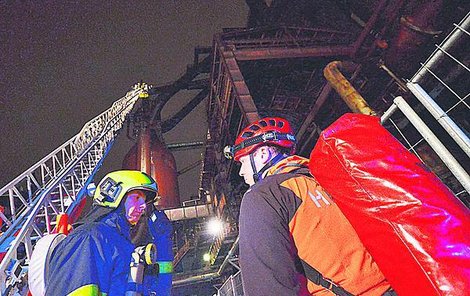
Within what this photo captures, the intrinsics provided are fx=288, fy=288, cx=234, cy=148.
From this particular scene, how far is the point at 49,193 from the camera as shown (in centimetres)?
786

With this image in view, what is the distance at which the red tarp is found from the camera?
1154 mm

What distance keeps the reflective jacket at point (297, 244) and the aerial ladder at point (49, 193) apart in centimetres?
521

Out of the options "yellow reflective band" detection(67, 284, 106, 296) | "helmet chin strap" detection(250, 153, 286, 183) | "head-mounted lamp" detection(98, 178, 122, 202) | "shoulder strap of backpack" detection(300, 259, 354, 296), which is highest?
"head-mounted lamp" detection(98, 178, 122, 202)

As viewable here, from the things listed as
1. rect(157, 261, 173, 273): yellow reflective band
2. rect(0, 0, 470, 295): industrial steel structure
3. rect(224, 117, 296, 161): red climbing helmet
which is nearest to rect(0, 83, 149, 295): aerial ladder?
rect(0, 0, 470, 295): industrial steel structure

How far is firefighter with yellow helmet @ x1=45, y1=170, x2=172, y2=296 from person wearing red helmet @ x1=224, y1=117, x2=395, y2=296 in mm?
1656

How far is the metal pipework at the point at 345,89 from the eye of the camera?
8.28 metres

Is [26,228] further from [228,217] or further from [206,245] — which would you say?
[206,245]

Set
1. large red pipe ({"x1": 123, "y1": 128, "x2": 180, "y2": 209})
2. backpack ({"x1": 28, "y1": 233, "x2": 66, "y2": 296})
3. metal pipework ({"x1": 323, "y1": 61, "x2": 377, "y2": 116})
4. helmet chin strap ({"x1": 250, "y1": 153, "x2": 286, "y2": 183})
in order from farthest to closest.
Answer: large red pipe ({"x1": 123, "y1": 128, "x2": 180, "y2": 209}) < metal pipework ({"x1": 323, "y1": 61, "x2": 377, "y2": 116}) < backpack ({"x1": 28, "y1": 233, "x2": 66, "y2": 296}) < helmet chin strap ({"x1": 250, "y1": 153, "x2": 286, "y2": 183})

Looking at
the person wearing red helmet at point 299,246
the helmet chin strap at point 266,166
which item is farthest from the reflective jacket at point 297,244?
the helmet chin strap at point 266,166

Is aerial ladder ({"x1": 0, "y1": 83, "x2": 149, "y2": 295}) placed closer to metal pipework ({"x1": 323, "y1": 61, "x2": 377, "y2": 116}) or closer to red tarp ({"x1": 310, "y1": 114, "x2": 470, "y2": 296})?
red tarp ({"x1": 310, "y1": 114, "x2": 470, "y2": 296})

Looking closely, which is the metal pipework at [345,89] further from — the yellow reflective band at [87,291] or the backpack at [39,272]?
the backpack at [39,272]

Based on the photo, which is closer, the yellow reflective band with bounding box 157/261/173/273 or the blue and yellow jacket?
the blue and yellow jacket

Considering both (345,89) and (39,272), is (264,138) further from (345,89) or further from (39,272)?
(345,89)

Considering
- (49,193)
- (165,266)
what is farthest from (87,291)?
(49,193)
